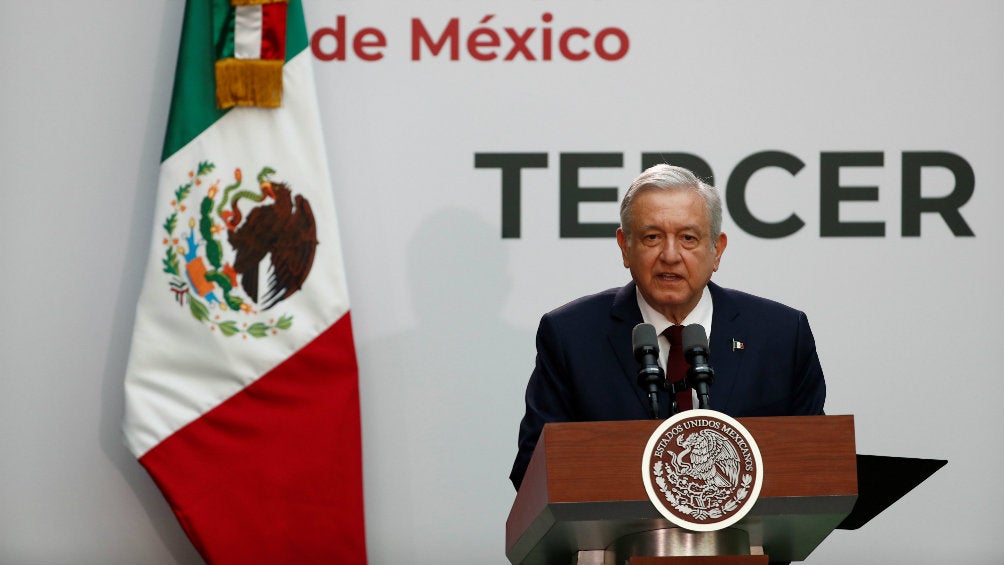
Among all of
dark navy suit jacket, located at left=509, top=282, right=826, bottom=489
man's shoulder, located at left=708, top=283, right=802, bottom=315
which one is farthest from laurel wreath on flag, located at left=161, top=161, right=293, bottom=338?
man's shoulder, located at left=708, top=283, right=802, bottom=315

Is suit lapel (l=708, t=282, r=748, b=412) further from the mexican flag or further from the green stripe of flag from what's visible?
the green stripe of flag

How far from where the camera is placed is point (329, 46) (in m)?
4.60

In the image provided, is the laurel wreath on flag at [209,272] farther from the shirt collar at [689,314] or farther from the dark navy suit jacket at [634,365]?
the shirt collar at [689,314]

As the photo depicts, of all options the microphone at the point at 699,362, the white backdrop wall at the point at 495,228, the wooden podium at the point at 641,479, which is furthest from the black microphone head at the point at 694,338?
the white backdrop wall at the point at 495,228

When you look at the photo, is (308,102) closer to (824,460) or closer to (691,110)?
(691,110)

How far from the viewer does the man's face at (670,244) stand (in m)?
3.04

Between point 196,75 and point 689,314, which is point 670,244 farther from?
point 196,75

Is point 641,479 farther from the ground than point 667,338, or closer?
closer

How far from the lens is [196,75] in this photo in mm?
4438

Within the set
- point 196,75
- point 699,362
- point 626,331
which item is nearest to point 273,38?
point 196,75

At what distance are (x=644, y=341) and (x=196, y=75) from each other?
2362 millimetres

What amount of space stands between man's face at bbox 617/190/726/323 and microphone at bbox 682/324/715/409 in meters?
0.50

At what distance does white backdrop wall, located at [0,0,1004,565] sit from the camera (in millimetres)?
Result: 4516

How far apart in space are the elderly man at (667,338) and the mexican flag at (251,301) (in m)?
1.39
